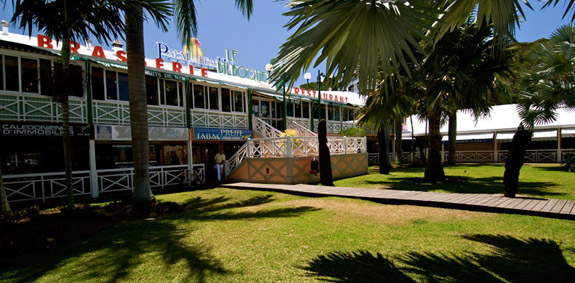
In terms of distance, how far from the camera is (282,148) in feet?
46.4

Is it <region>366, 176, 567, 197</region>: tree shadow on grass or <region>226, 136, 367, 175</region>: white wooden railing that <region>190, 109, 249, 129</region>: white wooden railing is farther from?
<region>366, 176, 567, 197</region>: tree shadow on grass

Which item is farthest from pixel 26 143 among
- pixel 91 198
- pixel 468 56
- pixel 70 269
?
pixel 468 56

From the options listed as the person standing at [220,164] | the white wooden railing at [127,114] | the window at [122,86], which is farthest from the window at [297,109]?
the window at [122,86]

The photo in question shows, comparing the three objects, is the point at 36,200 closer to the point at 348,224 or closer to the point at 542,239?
the point at 348,224

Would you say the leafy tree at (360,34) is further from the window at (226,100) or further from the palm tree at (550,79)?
the window at (226,100)

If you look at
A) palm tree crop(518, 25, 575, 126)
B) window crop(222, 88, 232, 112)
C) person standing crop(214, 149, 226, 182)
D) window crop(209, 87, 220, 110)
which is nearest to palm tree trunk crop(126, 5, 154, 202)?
person standing crop(214, 149, 226, 182)

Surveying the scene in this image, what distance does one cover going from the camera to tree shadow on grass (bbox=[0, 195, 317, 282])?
4.05m

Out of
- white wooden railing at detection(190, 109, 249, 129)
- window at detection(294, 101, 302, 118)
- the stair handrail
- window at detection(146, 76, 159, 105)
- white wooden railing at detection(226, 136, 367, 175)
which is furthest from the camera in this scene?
window at detection(294, 101, 302, 118)

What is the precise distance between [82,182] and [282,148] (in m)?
8.38

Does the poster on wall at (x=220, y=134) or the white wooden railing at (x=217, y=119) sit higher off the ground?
the white wooden railing at (x=217, y=119)

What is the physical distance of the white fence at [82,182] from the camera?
11.0 meters

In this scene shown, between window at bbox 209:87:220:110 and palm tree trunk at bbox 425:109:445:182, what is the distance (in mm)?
11109

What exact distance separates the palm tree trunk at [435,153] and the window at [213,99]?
437 inches

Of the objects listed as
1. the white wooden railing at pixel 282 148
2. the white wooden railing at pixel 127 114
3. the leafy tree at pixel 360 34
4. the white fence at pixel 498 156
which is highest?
the white wooden railing at pixel 127 114
